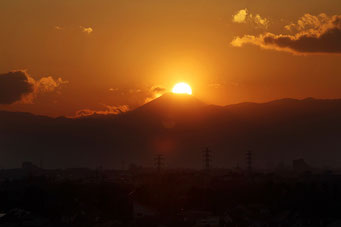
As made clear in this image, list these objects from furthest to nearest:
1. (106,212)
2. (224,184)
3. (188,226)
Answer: (224,184) → (106,212) → (188,226)

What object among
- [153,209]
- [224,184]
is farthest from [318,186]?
[153,209]

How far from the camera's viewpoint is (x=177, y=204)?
95.0 meters

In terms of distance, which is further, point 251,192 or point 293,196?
point 251,192

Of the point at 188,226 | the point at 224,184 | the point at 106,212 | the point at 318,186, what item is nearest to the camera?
the point at 188,226

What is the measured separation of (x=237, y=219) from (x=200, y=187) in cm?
2310

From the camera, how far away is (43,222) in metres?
81.1

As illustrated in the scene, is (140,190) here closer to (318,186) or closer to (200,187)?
(200,187)

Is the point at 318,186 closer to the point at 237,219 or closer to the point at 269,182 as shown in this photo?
the point at 269,182

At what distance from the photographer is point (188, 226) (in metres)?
76.9

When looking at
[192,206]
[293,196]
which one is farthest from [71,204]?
[293,196]

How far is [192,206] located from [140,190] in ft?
38.4

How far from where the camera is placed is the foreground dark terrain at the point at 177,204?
266 feet

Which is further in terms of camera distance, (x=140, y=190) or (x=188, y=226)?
(x=140, y=190)

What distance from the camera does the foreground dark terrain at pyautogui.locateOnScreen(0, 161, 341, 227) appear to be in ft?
266
